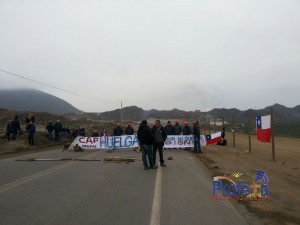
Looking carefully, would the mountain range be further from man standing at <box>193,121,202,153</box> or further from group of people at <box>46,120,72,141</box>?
man standing at <box>193,121,202,153</box>

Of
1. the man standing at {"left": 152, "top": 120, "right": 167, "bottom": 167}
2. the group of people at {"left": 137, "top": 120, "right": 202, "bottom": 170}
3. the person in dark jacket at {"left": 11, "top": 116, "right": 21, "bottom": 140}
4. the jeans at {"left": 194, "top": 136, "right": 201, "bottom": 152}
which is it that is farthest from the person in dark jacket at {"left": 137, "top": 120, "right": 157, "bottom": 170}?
the person in dark jacket at {"left": 11, "top": 116, "right": 21, "bottom": 140}

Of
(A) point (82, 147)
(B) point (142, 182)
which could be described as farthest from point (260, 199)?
(A) point (82, 147)

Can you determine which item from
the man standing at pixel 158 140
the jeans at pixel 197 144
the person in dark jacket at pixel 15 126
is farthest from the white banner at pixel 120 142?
the man standing at pixel 158 140

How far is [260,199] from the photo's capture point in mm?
9281

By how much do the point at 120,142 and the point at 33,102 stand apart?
14807cm

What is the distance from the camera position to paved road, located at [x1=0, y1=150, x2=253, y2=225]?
727cm

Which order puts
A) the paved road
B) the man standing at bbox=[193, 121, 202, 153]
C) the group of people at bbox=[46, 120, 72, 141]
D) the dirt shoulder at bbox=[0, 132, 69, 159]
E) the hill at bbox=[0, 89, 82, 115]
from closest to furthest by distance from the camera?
the paved road, the man standing at bbox=[193, 121, 202, 153], the dirt shoulder at bbox=[0, 132, 69, 159], the group of people at bbox=[46, 120, 72, 141], the hill at bbox=[0, 89, 82, 115]

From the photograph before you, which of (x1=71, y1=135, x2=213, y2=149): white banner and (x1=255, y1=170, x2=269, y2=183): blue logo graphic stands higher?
(x1=71, y1=135, x2=213, y2=149): white banner

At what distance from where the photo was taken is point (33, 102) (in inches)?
6555

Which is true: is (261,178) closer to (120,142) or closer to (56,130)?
(120,142)

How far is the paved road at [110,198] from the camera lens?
7270 mm

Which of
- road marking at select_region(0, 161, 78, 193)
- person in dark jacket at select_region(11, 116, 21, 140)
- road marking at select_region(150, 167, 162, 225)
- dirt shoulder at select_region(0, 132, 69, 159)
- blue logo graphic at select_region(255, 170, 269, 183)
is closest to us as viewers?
road marking at select_region(150, 167, 162, 225)

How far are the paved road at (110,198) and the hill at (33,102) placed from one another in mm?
142233

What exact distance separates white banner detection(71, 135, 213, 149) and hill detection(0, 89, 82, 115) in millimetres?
129356
